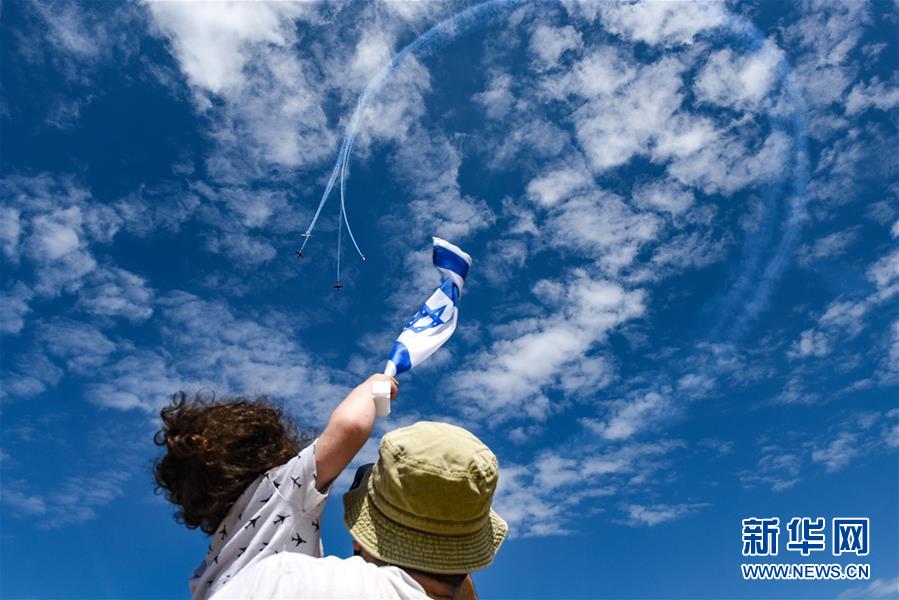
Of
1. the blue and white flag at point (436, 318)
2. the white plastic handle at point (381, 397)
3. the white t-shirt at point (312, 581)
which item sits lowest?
the white t-shirt at point (312, 581)

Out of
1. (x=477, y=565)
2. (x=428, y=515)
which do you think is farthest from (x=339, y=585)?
(x=477, y=565)

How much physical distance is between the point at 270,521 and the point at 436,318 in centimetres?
233

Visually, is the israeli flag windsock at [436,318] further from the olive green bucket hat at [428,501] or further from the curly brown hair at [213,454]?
the olive green bucket hat at [428,501]

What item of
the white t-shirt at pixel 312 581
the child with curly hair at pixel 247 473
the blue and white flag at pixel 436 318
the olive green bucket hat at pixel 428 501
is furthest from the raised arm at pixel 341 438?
the blue and white flag at pixel 436 318

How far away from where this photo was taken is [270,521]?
13.5ft

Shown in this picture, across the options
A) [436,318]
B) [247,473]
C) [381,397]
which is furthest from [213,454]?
Answer: [436,318]

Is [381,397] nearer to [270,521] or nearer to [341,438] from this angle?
[341,438]

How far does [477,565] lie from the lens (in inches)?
134

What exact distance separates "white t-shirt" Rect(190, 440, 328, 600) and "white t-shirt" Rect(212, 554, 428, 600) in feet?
3.57

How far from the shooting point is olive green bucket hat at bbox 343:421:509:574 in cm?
324

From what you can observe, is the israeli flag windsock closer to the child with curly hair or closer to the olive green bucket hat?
the child with curly hair

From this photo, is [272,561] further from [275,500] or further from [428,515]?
[275,500]

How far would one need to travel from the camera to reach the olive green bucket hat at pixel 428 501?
3238 mm

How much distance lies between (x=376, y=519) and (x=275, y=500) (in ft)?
3.42
